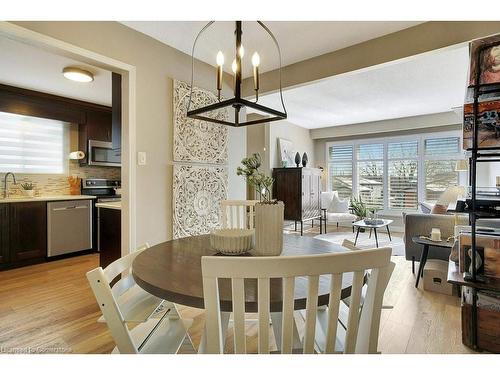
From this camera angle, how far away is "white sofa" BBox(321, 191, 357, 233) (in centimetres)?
562

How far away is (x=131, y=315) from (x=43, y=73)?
3.28m

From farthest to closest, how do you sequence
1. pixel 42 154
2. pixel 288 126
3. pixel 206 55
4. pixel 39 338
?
pixel 288 126, pixel 42 154, pixel 206 55, pixel 39 338

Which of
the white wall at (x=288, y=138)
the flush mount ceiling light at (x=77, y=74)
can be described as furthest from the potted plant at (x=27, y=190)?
the white wall at (x=288, y=138)

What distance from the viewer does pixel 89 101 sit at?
426 centimetres

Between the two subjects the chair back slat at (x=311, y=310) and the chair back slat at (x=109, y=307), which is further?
the chair back slat at (x=109, y=307)

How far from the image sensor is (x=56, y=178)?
4.23 meters

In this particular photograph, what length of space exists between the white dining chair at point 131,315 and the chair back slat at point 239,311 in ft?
1.54

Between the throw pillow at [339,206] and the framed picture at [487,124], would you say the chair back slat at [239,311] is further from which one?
the throw pillow at [339,206]

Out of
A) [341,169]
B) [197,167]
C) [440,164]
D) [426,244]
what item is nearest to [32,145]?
[197,167]

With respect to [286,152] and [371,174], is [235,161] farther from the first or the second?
[371,174]

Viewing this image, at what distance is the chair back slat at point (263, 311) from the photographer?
0.64 meters

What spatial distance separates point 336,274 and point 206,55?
265 cm
